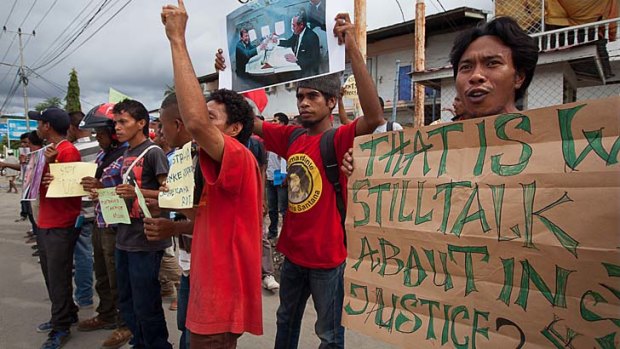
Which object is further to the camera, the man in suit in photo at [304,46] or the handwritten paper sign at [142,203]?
the handwritten paper sign at [142,203]

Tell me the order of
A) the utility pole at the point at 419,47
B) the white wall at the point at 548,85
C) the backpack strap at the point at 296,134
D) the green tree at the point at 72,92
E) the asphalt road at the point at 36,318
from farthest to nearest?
the green tree at the point at 72,92 → the utility pole at the point at 419,47 → the white wall at the point at 548,85 → the asphalt road at the point at 36,318 → the backpack strap at the point at 296,134

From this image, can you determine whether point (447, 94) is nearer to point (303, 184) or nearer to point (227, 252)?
point (303, 184)

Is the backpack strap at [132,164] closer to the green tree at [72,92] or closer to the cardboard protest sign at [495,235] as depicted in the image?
the cardboard protest sign at [495,235]

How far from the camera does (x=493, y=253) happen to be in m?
1.14

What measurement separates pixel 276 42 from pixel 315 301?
1436mm

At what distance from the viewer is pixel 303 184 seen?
2191 mm

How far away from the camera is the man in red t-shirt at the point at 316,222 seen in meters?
2.11

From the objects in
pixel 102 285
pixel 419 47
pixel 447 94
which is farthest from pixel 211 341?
pixel 447 94

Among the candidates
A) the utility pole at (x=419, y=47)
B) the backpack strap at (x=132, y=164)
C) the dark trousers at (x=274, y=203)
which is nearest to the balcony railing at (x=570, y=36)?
the utility pole at (x=419, y=47)

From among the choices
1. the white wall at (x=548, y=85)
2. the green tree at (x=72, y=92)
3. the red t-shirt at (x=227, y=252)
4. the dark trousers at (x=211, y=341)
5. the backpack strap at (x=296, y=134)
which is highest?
the green tree at (x=72, y=92)

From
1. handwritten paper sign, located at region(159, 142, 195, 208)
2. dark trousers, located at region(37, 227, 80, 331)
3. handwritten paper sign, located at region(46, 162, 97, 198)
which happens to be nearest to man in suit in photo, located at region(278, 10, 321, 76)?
handwritten paper sign, located at region(159, 142, 195, 208)

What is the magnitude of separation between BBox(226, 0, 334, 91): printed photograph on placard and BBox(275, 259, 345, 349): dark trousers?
1067mm

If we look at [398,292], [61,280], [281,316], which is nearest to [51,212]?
[61,280]

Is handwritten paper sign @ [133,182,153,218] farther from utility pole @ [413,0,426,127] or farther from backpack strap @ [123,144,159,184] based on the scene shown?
utility pole @ [413,0,426,127]
